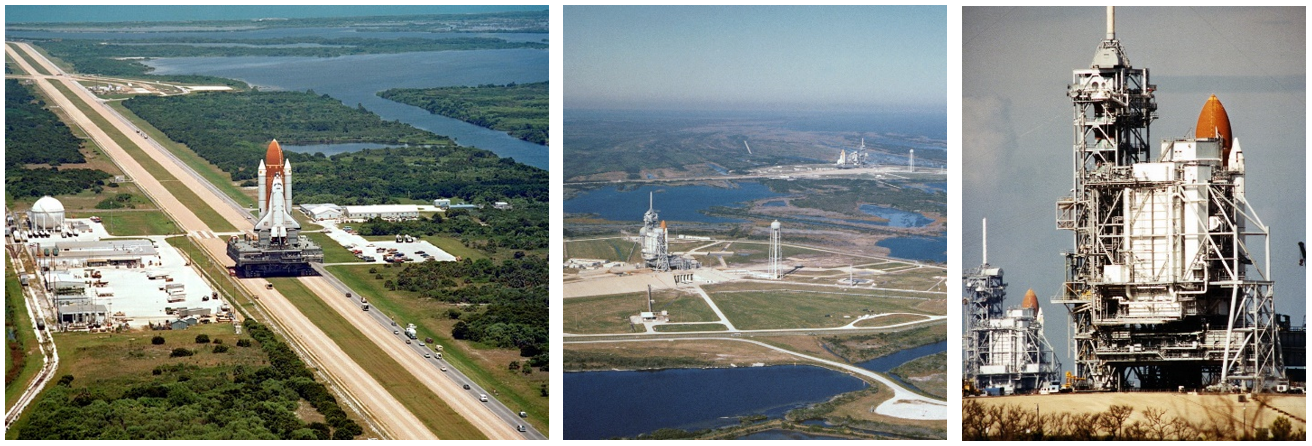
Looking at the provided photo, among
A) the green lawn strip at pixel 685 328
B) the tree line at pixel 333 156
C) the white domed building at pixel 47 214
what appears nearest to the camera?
the white domed building at pixel 47 214

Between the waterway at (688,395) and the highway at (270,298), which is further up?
the highway at (270,298)

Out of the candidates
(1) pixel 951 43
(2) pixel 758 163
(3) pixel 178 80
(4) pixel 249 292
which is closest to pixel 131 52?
(3) pixel 178 80

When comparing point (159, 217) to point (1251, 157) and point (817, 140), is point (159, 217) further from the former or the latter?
point (1251, 157)

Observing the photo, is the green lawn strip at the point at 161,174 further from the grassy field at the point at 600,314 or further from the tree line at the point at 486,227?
the grassy field at the point at 600,314

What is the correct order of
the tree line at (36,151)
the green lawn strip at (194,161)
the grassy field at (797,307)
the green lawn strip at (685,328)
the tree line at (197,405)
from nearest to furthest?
the tree line at (197,405), the tree line at (36,151), the green lawn strip at (685,328), the grassy field at (797,307), the green lawn strip at (194,161)

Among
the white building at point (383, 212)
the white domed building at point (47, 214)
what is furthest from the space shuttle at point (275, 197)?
the white domed building at point (47, 214)
